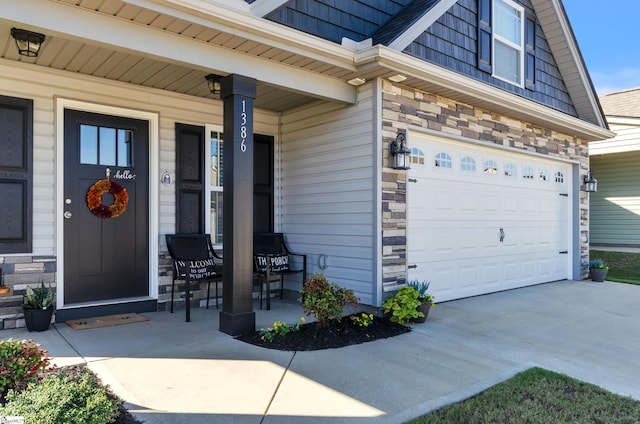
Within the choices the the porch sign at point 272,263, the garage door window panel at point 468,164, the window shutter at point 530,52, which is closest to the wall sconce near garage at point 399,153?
the garage door window panel at point 468,164

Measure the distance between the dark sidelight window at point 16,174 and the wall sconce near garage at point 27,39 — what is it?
91 centimetres

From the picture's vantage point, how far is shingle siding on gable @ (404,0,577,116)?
5.62 m

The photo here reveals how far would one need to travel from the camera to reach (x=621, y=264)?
405 inches

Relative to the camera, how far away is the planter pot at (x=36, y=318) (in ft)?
13.9

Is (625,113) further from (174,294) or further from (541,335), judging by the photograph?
(174,294)

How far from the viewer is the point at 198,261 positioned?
5.22 m

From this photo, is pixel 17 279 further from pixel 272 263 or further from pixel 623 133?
pixel 623 133

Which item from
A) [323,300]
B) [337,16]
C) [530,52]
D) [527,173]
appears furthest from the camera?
[527,173]

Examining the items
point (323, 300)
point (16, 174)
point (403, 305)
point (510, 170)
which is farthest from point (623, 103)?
point (16, 174)

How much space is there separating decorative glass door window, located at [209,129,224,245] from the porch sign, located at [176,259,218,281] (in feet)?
1.87

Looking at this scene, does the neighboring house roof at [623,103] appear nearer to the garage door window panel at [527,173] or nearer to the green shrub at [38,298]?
the garage door window panel at [527,173]

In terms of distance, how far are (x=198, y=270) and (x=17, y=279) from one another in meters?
1.72

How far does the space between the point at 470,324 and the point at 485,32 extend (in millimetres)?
4144

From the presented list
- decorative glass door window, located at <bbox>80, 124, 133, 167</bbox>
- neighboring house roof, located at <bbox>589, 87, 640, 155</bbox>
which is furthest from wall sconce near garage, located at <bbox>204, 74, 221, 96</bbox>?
neighboring house roof, located at <bbox>589, 87, 640, 155</bbox>
